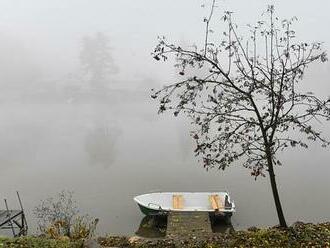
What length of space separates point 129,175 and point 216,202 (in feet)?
20.2

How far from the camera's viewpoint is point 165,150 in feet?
85.5

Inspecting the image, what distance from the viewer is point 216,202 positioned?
1575 cm

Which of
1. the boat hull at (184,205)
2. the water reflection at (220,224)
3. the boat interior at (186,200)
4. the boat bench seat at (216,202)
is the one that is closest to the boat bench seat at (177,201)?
the boat interior at (186,200)

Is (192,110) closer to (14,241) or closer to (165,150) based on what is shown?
(14,241)

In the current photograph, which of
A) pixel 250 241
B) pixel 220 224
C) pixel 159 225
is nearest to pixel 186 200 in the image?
pixel 159 225

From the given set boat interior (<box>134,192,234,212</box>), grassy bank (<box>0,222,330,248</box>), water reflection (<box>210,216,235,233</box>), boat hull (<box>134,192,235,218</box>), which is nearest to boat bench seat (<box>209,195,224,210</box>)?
boat interior (<box>134,192,234,212</box>)

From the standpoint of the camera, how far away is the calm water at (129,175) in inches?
632

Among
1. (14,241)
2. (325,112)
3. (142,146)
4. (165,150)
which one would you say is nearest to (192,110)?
(325,112)

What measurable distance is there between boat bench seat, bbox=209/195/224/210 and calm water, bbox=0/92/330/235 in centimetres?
85

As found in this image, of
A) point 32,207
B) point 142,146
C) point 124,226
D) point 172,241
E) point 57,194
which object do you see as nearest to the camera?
point 172,241

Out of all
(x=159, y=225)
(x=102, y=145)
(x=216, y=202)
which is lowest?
(x=159, y=225)

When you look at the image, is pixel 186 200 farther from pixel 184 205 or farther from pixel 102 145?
pixel 102 145

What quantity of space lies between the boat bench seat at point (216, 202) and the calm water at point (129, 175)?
2.78 ft

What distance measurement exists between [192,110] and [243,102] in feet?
4.53
